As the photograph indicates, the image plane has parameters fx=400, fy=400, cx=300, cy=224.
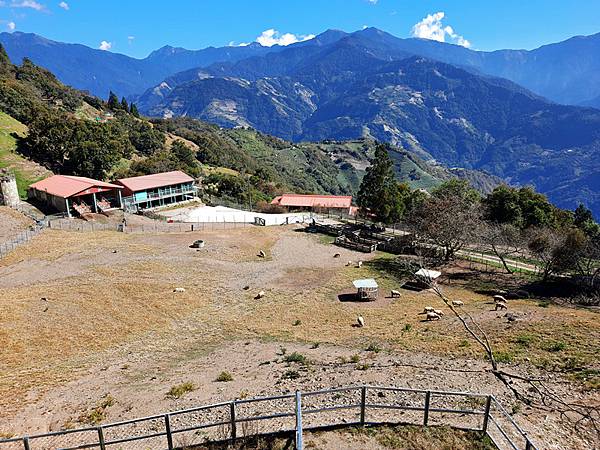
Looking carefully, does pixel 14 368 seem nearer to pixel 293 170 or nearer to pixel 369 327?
pixel 369 327

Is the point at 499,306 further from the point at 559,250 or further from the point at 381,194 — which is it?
the point at 381,194

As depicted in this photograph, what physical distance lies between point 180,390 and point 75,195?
43.7 metres

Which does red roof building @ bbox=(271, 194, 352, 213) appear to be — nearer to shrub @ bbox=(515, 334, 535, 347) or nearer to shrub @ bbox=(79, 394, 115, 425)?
shrub @ bbox=(515, 334, 535, 347)

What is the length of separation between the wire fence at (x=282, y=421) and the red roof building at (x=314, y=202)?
5807 centimetres

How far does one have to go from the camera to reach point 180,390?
15.4 metres

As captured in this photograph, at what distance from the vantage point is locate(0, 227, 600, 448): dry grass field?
15445 mm

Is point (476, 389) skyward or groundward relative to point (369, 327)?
skyward

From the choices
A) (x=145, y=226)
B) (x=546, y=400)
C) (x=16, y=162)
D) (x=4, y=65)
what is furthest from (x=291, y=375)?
(x=4, y=65)

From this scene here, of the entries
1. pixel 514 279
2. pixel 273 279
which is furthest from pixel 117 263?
pixel 514 279

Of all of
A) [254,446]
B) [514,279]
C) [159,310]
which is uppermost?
[254,446]

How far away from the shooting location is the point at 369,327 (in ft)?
80.9

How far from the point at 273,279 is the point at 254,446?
23.7 metres

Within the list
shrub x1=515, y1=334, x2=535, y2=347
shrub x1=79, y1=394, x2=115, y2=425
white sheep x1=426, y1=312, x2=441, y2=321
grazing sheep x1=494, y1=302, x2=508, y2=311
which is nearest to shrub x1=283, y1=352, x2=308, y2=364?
shrub x1=79, y1=394, x2=115, y2=425

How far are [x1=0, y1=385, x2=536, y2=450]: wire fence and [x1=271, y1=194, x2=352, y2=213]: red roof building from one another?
58069 millimetres
